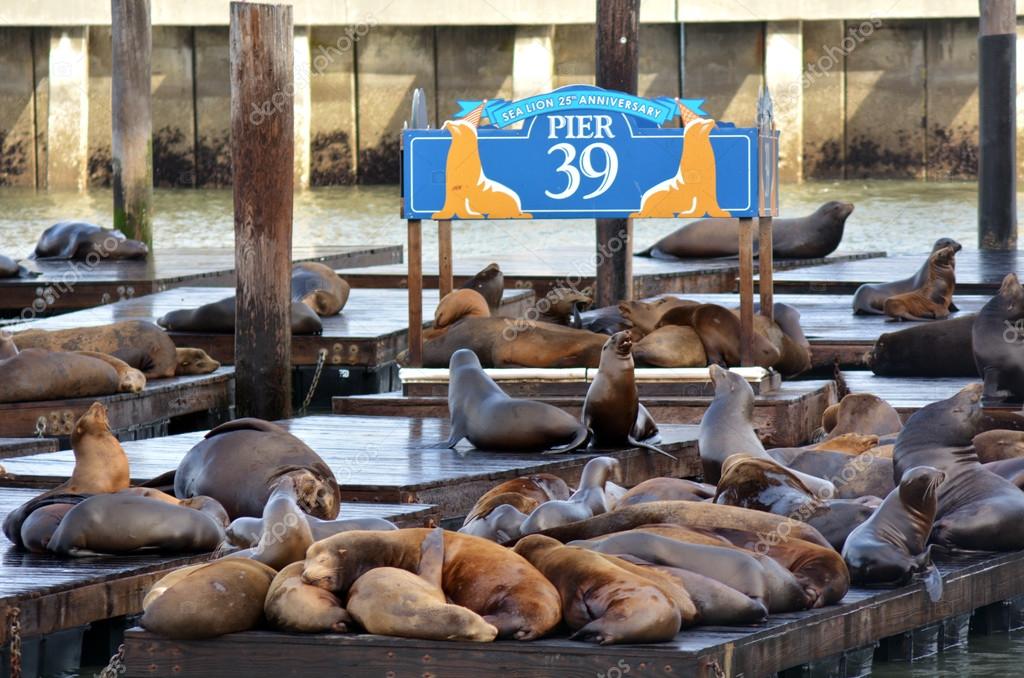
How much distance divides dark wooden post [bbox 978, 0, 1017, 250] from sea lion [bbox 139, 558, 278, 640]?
1222cm

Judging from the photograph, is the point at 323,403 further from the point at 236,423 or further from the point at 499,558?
the point at 499,558

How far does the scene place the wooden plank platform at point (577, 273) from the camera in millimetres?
14227

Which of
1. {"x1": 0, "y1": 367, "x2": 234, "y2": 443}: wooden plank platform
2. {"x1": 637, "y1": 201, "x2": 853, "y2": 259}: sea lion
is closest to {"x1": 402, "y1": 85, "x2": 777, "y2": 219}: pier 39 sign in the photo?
{"x1": 0, "y1": 367, "x2": 234, "y2": 443}: wooden plank platform

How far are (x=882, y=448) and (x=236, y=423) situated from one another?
2293mm

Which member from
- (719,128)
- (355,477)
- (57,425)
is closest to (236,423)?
(355,477)

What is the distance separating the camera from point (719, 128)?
9477 mm

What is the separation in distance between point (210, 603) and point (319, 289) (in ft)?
23.8

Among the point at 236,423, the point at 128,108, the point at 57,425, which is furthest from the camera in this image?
the point at 128,108

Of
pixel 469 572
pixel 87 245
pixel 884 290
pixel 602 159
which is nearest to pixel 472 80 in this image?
pixel 87 245

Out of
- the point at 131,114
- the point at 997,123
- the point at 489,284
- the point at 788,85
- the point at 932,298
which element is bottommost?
the point at 932,298

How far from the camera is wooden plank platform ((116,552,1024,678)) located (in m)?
4.95

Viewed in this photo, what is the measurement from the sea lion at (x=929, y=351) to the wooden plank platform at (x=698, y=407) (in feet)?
1.84

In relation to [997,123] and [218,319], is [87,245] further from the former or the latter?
[997,123]

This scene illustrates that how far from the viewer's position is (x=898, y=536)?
6.01 meters
